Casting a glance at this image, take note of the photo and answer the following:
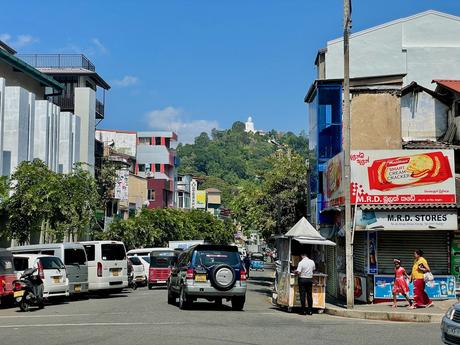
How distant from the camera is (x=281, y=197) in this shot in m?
44.1

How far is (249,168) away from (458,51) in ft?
520

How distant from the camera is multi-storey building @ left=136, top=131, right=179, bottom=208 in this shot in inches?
3452

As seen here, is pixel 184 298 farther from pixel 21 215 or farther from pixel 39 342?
pixel 21 215

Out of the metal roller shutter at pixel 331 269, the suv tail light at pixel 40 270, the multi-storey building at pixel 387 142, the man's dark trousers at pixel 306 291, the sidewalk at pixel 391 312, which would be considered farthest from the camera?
the metal roller shutter at pixel 331 269

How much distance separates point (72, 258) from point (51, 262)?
2065 mm

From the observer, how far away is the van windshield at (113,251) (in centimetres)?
2738

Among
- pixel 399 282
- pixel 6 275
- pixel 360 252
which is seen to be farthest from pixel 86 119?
pixel 399 282

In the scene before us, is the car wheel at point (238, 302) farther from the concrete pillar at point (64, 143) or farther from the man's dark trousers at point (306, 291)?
the concrete pillar at point (64, 143)

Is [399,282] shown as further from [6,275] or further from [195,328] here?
[6,275]

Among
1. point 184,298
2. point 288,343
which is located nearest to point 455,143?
point 184,298

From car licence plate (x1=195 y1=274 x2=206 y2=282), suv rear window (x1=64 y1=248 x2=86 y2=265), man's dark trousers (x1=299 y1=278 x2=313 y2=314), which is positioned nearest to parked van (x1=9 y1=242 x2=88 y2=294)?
suv rear window (x1=64 y1=248 x2=86 y2=265)

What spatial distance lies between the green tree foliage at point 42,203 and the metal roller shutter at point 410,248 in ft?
55.7

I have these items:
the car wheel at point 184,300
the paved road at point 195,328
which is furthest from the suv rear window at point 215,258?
the paved road at point 195,328

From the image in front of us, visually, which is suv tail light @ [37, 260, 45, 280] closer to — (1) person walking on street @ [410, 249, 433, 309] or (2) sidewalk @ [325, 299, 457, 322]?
(2) sidewalk @ [325, 299, 457, 322]
